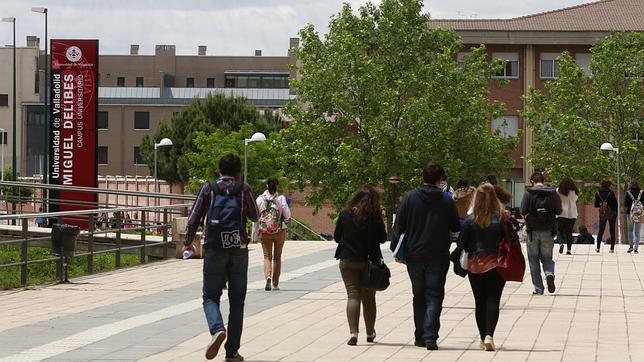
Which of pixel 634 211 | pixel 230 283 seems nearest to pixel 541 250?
pixel 230 283

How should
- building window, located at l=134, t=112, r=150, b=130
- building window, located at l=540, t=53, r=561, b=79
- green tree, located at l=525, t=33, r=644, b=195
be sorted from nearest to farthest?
green tree, located at l=525, t=33, r=644, b=195, building window, located at l=540, t=53, r=561, b=79, building window, located at l=134, t=112, r=150, b=130

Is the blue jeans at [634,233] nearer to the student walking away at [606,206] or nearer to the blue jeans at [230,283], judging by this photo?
the student walking away at [606,206]

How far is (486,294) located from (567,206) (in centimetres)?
1317

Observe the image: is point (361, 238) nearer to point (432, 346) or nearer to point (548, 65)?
point (432, 346)

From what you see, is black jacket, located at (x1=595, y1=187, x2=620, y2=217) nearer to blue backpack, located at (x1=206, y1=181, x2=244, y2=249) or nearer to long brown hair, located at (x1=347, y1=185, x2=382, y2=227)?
long brown hair, located at (x1=347, y1=185, x2=382, y2=227)

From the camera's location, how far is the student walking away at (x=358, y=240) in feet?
43.6

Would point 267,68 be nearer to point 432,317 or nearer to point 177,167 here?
point 177,167

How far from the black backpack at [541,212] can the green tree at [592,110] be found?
155 feet

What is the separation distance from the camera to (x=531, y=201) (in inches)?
754

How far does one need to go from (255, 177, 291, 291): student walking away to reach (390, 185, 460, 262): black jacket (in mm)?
6961

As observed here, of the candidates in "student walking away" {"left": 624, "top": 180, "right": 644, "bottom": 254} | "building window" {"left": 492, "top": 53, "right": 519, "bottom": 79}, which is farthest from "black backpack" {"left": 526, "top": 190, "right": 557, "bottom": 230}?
"building window" {"left": 492, "top": 53, "right": 519, "bottom": 79}

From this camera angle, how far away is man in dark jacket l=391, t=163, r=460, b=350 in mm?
13031

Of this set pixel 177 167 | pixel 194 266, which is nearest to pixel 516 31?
pixel 177 167

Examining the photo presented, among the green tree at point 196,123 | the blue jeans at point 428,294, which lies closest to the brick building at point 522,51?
the green tree at point 196,123
